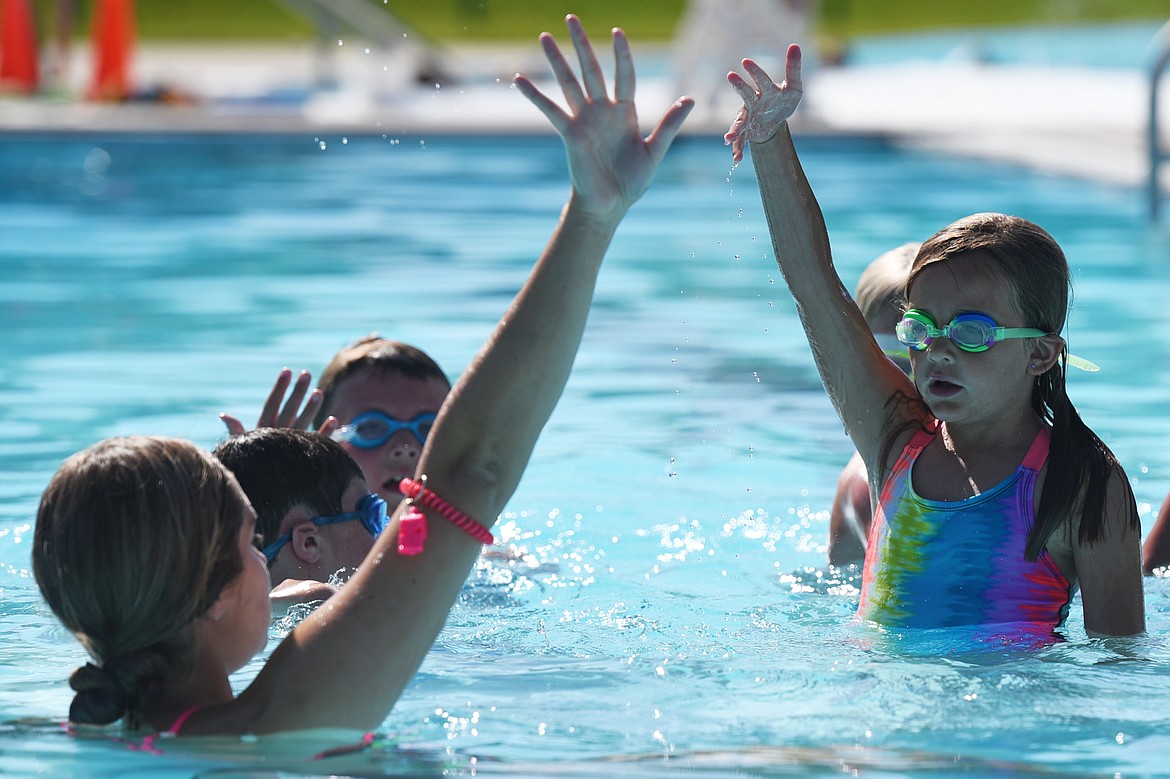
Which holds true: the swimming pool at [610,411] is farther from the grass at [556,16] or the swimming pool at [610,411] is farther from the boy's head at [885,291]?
the grass at [556,16]

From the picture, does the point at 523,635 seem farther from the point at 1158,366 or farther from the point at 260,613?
the point at 1158,366

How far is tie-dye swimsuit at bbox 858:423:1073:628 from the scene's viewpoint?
336cm

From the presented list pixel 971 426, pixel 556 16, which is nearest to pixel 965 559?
pixel 971 426

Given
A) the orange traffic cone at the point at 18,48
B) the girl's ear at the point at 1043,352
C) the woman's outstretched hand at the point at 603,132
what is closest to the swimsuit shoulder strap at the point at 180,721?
the woman's outstretched hand at the point at 603,132

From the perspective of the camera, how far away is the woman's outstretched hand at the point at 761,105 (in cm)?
328

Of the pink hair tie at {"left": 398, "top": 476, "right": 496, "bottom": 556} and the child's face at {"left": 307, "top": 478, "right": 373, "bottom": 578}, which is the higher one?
the pink hair tie at {"left": 398, "top": 476, "right": 496, "bottom": 556}

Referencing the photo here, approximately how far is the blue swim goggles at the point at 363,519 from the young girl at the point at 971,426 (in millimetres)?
1070

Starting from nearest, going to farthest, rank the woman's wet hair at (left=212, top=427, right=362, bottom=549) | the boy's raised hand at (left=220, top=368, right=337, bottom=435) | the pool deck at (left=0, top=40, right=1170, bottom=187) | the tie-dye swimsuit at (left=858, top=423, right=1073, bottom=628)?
1. the tie-dye swimsuit at (left=858, top=423, right=1073, bottom=628)
2. the woman's wet hair at (left=212, top=427, right=362, bottom=549)
3. the boy's raised hand at (left=220, top=368, right=337, bottom=435)
4. the pool deck at (left=0, top=40, right=1170, bottom=187)

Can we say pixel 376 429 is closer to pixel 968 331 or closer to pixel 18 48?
pixel 968 331

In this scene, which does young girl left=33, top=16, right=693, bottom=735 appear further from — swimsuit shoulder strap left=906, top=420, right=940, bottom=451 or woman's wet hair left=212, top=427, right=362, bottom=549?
swimsuit shoulder strap left=906, top=420, right=940, bottom=451

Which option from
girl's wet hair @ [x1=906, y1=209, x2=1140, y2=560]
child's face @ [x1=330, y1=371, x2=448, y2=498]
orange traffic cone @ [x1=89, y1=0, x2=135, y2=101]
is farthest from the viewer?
orange traffic cone @ [x1=89, y1=0, x2=135, y2=101]

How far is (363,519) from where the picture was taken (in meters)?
3.80

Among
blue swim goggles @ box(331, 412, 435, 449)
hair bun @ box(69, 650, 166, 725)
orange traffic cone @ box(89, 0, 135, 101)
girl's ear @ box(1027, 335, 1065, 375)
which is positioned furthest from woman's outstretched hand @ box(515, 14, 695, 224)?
orange traffic cone @ box(89, 0, 135, 101)

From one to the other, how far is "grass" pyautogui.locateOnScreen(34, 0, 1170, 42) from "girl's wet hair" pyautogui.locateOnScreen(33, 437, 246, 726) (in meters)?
26.0
